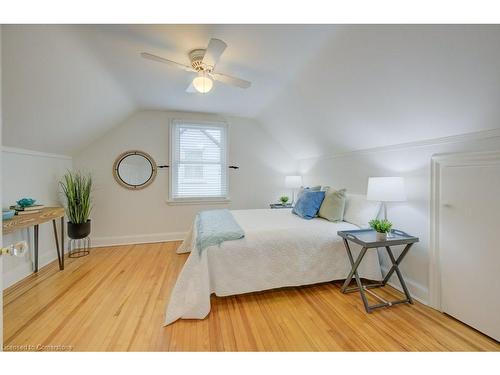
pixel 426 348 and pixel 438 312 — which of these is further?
pixel 438 312

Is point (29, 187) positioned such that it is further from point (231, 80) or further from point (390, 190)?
point (390, 190)

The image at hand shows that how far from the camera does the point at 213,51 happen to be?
5.68 ft

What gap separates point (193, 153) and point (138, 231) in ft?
5.51

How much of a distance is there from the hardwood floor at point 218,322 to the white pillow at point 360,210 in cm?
76

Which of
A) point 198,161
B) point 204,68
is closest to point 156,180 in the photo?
point 198,161

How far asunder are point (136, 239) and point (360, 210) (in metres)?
3.54

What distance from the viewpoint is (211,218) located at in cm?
267

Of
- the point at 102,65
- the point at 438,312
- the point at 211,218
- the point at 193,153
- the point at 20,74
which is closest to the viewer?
the point at 20,74

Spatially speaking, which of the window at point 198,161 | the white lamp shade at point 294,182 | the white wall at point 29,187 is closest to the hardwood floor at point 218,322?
the white wall at point 29,187

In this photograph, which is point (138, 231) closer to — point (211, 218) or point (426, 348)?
point (211, 218)

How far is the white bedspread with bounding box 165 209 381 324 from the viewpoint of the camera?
183cm

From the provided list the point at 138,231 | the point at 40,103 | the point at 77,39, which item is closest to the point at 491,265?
the point at 77,39

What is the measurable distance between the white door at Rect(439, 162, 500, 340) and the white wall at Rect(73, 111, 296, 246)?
2874 millimetres
